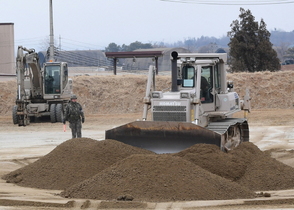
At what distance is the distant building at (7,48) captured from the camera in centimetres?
5809

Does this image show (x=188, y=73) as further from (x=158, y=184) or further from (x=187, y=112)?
(x=158, y=184)

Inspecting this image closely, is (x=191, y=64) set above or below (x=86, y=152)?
above

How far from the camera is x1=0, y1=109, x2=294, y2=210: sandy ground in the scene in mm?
9047

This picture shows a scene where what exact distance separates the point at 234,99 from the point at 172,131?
388cm

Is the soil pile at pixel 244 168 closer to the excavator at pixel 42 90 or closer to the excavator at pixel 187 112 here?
the excavator at pixel 187 112

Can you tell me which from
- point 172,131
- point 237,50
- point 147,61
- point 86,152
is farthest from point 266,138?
point 147,61

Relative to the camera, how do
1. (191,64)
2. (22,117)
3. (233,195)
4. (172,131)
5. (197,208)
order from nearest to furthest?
1. (197,208)
2. (233,195)
3. (172,131)
4. (191,64)
5. (22,117)

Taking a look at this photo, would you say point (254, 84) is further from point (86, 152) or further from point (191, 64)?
point (86, 152)

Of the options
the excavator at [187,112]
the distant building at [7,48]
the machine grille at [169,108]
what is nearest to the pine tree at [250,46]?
the distant building at [7,48]

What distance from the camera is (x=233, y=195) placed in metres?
9.69

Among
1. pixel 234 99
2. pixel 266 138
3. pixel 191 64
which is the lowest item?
pixel 266 138

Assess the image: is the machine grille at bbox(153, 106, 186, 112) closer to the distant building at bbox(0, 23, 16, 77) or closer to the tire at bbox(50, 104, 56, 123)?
the tire at bbox(50, 104, 56, 123)

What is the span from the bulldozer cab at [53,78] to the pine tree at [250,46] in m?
19.8

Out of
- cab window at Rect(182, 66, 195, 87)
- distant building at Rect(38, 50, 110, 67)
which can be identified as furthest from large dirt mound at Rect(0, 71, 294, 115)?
distant building at Rect(38, 50, 110, 67)
